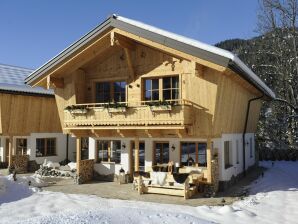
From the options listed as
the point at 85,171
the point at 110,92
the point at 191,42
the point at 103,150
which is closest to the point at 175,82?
the point at 191,42

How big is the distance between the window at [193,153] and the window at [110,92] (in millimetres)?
4621

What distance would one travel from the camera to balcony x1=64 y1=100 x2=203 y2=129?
51.1 feet

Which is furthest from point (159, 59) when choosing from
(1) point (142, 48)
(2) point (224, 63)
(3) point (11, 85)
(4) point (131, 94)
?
(3) point (11, 85)

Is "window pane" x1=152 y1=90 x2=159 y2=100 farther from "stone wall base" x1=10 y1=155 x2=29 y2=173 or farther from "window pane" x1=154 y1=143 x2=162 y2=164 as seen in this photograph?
"stone wall base" x1=10 y1=155 x2=29 y2=173

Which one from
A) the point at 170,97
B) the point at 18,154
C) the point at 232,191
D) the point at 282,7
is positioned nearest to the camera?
the point at 232,191

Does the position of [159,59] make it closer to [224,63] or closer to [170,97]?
[170,97]

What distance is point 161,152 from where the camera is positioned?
1822 cm

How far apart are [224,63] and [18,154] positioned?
19.1 meters

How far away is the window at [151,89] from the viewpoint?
18.0 m

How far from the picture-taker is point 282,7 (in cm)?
2806

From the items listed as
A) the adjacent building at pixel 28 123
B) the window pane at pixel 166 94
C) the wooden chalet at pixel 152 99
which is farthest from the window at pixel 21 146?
the window pane at pixel 166 94

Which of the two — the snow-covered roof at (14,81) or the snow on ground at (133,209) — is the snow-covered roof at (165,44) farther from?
the snow on ground at (133,209)

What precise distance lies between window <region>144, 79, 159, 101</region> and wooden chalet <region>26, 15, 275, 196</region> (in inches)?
2.2

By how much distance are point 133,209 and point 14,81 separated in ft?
60.0
